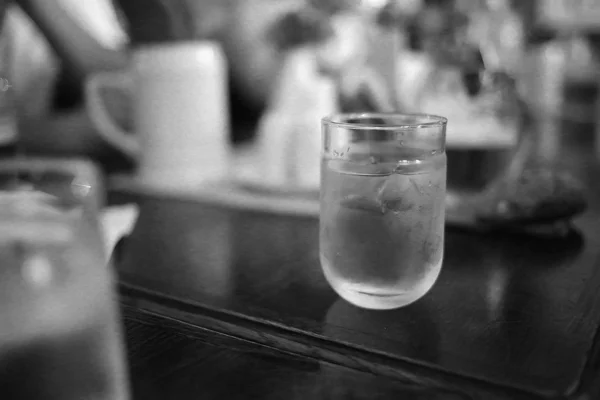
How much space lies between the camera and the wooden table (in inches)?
13.9

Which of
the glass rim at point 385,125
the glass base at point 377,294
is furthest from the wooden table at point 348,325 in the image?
the glass rim at point 385,125

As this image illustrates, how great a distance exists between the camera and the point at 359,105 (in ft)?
3.29

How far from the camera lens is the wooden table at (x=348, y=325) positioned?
35 cm

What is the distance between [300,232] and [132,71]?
43 cm

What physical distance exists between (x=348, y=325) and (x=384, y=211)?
0.08m

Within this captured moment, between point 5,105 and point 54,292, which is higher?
point 5,105

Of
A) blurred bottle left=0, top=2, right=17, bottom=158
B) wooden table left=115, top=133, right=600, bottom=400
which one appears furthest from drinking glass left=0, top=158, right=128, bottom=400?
blurred bottle left=0, top=2, right=17, bottom=158

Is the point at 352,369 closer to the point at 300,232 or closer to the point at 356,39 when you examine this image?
the point at 300,232

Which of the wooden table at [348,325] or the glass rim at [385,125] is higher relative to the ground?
the glass rim at [385,125]

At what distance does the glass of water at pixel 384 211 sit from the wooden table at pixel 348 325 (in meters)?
0.03

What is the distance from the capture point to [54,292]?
398mm

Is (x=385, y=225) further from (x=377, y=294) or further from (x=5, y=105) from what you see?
(x=5, y=105)

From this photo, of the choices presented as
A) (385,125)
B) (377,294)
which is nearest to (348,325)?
(377,294)

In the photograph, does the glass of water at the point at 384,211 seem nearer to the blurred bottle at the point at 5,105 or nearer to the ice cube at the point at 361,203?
the ice cube at the point at 361,203
